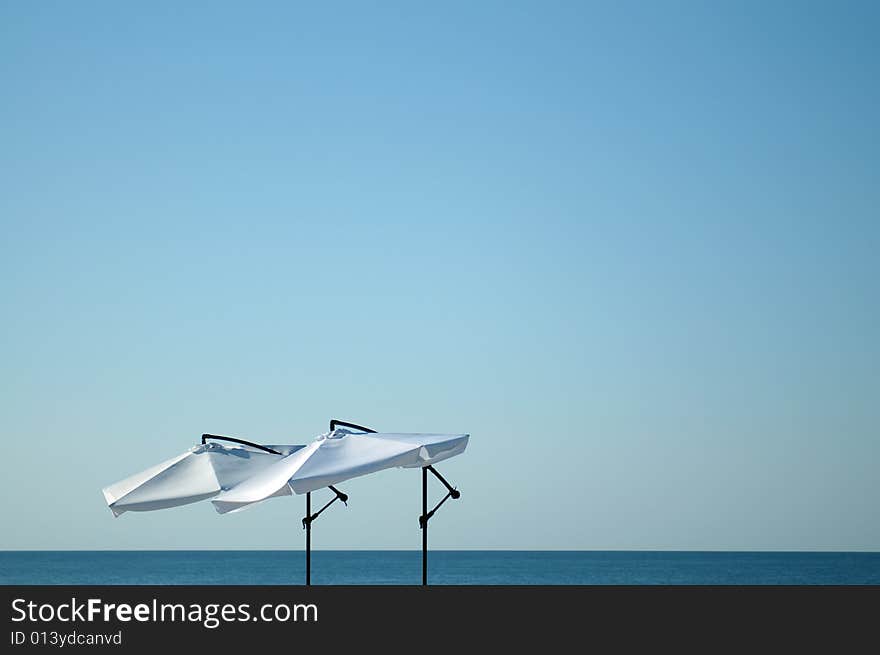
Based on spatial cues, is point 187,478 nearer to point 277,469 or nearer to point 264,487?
point 277,469

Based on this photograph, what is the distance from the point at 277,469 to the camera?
1223 centimetres

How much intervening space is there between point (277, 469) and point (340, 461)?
691mm

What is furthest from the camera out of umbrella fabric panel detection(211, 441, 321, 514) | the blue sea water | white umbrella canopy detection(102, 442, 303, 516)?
the blue sea water

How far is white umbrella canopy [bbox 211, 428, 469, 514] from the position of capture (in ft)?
38.2

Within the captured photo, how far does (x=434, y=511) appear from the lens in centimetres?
1262

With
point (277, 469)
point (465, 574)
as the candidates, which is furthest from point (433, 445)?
point (465, 574)
